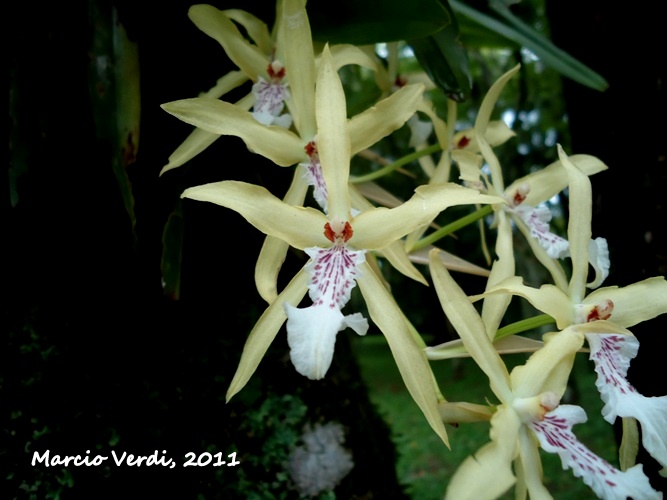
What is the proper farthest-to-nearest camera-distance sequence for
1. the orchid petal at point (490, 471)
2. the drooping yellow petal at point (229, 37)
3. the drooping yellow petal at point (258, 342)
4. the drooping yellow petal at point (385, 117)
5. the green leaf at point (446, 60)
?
A: the green leaf at point (446, 60) → the drooping yellow petal at point (229, 37) → the drooping yellow petal at point (385, 117) → the drooping yellow petal at point (258, 342) → the orchid petal at point (490, 471)

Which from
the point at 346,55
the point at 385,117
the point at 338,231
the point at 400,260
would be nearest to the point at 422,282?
the point at 400,260

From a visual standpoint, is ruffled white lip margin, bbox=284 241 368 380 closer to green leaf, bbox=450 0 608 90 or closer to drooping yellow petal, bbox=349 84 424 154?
drooping yellow petal, bbox=349 84 424 154

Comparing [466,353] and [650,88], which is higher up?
[650,88]

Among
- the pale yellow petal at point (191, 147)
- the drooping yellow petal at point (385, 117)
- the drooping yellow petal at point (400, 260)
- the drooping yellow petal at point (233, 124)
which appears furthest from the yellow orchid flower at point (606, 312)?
the pale yellow petal at point (191, 147)

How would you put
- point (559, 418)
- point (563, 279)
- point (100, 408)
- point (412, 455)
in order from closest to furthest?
point (559, 418), point (563, 279), point (100, 408), point (412, 455)

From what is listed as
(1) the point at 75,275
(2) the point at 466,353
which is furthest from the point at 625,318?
(1) the point at 75,275

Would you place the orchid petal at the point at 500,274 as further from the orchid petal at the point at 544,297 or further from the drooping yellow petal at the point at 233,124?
the drooping yellow petal at the point at 233,124

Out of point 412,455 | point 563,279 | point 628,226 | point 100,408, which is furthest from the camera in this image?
point 412,455

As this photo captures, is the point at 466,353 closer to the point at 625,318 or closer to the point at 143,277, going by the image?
the point at 625,318
